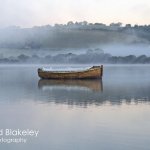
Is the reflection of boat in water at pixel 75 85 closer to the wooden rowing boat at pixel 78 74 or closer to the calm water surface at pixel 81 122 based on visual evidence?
the wooden rowing boat at pixel 78 74

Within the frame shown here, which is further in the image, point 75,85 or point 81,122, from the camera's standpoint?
point 75,85

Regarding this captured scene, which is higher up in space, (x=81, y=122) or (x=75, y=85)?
(x=81, y=122)

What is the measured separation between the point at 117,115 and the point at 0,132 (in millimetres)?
8125

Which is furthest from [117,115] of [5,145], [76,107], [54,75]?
[54,75]

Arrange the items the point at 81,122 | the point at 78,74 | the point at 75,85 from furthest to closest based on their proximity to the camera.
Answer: the point at 78,74 → the point at 75,85 → the point at 81,122

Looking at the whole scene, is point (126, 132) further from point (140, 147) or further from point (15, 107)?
point (15, 107)

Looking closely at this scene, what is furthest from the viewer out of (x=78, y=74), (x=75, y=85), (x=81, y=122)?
(x=78, y=74)

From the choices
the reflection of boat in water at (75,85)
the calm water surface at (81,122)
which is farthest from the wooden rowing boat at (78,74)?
the calm water surface at (81,122)

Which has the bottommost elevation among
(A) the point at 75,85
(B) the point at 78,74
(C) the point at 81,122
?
(A) the point at 75,85

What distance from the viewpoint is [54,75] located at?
6425cm

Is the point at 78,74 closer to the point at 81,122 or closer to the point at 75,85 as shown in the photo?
the point at 75,85

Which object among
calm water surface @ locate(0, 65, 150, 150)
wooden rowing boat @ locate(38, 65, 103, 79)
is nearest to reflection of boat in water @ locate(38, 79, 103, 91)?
wooden rowing boat @ locate(38, 65, 103, 79)

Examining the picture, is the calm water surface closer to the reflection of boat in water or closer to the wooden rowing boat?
the reflection of boat in water

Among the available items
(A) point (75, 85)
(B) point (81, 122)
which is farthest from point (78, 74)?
(B) point (81, 122)
